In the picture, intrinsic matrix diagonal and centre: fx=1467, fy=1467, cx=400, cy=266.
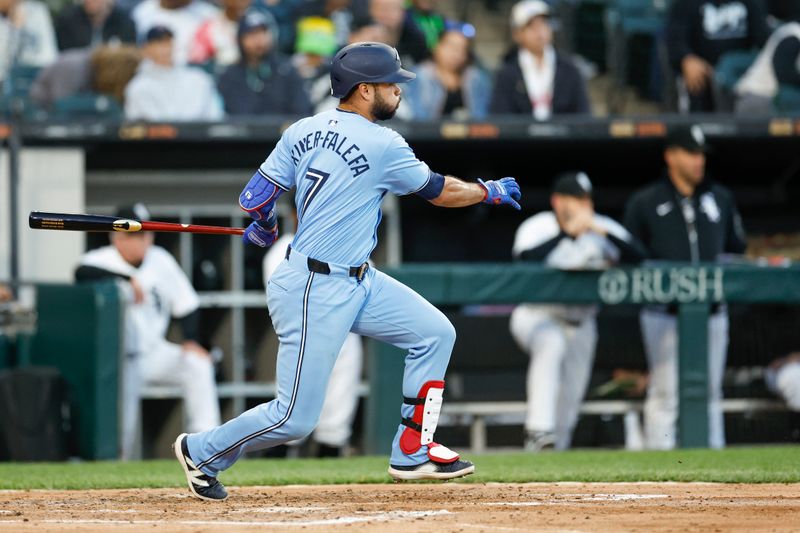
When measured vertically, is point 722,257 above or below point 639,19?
below

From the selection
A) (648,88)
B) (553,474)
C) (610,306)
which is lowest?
(553,474)

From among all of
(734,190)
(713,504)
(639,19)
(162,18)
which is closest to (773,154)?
(734,190)

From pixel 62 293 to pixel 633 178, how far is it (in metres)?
4.37

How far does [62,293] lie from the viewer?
8.66 meters

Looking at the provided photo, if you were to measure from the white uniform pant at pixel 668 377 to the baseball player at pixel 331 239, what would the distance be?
3.34 metres

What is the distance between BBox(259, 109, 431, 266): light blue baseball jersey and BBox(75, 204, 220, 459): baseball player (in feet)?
11.7

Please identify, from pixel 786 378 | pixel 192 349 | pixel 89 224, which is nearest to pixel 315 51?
pixel 192 349

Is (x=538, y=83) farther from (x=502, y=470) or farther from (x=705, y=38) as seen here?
(x=502, y=470)

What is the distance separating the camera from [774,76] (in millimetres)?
10000

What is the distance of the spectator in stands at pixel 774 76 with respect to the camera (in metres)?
9.92

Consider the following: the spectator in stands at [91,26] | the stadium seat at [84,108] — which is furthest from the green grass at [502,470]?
the spectator in stands at [91,26]

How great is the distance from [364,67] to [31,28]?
5.94 metres

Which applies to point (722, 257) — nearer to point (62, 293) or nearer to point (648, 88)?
point (648, 88)

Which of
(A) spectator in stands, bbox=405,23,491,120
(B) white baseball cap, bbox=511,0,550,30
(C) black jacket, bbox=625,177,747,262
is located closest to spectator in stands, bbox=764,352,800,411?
(C) black jacket, bbox=625,177,747,262
